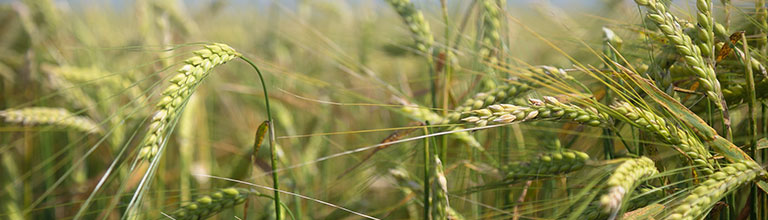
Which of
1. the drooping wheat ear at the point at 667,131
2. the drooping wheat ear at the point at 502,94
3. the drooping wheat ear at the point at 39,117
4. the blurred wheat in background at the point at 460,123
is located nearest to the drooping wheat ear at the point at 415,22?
the blurred wheat in background at the point at 460,123

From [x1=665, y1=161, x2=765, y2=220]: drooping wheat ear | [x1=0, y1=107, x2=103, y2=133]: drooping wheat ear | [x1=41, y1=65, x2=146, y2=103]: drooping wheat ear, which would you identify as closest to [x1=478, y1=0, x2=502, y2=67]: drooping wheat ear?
[x1=665, y1=161, x2=765, y2=220]: drooping wheat ear

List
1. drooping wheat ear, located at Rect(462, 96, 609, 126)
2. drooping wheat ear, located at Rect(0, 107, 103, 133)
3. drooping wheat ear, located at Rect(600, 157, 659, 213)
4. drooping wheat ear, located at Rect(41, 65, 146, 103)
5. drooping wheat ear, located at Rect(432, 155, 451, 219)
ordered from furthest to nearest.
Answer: drooping wheat ear, located at Rect(41, 65, 146, 103), drooping wheat ear, located at Rect(0, 107, 103, 133), drooping wheat ear, located at Rect(432, 155, 451, 219), drooping wheat ear, located at Rect(462, 96, 609, 126), drooping wheat ear, located at Rect(600, 157, 659, 213)

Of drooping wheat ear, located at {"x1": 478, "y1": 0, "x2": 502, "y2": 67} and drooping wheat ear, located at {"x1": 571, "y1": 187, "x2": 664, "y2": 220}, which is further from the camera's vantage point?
drooping wheat ear, located at {"x1": 478, "y1": 0, "x2": 502, "y2": 67}

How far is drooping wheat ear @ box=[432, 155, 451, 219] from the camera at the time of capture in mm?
616

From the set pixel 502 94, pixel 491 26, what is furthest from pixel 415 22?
pixel 502 94

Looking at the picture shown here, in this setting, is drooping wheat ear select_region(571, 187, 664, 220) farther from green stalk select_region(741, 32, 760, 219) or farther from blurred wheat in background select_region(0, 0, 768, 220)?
green stalk select_region(741, 32, 760, 219)

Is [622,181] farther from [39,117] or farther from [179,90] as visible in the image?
[39,117]

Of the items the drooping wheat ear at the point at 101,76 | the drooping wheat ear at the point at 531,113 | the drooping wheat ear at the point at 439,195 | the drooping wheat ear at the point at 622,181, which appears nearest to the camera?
the drooping wheat ear at the point at 622,181

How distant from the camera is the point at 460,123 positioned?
0.55m

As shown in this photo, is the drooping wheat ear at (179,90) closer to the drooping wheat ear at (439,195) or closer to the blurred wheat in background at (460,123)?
the blurred wheat in background at (460,123)

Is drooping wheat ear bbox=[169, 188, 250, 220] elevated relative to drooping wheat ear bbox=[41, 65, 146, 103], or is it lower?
lower

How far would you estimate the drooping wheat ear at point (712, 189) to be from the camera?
0.45 m

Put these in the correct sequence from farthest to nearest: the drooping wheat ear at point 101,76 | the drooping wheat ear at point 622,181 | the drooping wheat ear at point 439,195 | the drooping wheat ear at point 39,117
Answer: the drooping wheat ear at point 101,76 → the drooping wheat ear at point 39,117 → the drooping wheat ear at point 439,195 → the drooping wheat ear at point 622,181

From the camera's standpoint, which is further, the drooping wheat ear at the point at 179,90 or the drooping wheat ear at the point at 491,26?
the drooping wheat ear at the point at 491,26
